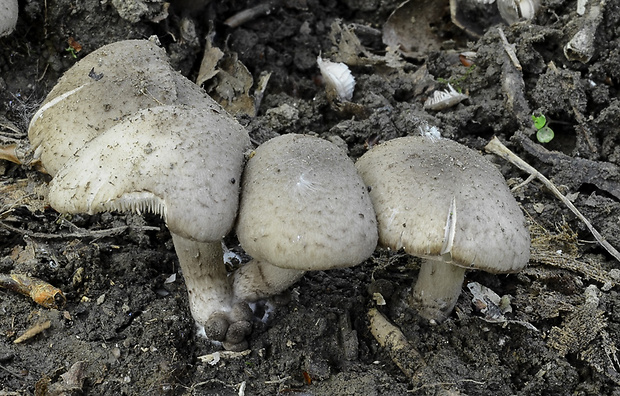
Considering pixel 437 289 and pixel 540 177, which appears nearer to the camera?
pixel 437 289

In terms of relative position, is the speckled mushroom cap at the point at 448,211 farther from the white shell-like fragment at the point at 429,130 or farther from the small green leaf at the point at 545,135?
the small green leaf at the point at 545,135

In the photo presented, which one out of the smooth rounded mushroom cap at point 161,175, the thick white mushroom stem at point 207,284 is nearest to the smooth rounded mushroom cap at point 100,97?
the smooth rounded mushroom cap at point 161,175

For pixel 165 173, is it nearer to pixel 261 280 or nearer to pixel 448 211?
pixel 261 280

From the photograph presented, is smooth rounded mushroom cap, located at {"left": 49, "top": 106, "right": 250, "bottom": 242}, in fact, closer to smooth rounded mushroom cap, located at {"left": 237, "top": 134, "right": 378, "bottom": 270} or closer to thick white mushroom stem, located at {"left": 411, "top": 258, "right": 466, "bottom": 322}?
smooth rounded mushroom cap, located at {"left": 237, "top": 134, "right": 378, "bottom": 270}

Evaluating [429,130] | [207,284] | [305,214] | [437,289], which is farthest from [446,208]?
[429,130]

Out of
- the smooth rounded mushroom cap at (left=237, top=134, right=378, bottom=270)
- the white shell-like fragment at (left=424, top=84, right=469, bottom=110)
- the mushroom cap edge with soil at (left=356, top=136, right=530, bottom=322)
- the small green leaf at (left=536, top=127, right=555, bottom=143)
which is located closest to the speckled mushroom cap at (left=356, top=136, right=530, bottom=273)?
the mushroom cap edge with soil at (left=356, top=136, right=530, bottom=322)

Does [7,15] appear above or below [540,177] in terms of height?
above

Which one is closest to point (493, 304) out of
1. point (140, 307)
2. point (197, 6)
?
point (140, 307)
